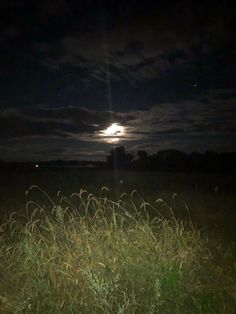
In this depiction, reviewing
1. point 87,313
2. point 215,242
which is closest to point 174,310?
point 87,313

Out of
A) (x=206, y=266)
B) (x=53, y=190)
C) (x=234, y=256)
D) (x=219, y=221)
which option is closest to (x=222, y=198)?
(x=219, y=221)

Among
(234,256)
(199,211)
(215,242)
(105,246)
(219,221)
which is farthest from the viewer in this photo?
(199,211)

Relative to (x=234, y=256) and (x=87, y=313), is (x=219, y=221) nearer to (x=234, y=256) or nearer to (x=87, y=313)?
(x=234, y=256)

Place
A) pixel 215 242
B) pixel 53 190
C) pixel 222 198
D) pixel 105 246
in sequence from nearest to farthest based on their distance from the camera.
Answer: pixel 105 246 < pixel 215 242 < pixel 222 198 < pixel 53 190

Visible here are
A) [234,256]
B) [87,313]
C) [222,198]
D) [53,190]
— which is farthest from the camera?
[53,190]

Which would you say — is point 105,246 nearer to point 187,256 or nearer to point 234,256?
point 187,256

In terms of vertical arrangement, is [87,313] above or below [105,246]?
below

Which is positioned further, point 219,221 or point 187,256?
point 219,221

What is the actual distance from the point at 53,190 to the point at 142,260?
16059 millimetres

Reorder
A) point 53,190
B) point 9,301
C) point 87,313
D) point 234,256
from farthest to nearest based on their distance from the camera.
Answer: point 53,190 → point 234,256 → point 9,301 → point 87,313

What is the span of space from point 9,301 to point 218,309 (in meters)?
2.64

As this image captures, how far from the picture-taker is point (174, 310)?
5.78 meters

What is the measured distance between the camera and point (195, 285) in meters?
6.36

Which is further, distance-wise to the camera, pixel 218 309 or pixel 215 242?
pixel 215 242
